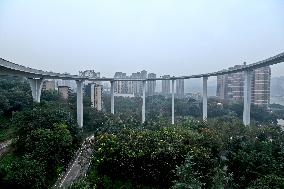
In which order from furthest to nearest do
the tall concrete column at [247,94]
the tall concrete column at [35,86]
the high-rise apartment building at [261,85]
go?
the high-rise apartment building at [261,85] < the tall concrete column at [35,86] < the tall concrete column at [247,94]

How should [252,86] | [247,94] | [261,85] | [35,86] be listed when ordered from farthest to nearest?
[252,86], [261,85], [35,86], [247,94]

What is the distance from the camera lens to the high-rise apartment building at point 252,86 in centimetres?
6284

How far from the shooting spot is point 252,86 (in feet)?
212

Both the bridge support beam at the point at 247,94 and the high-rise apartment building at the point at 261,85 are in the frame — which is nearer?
the bridge support beam at the point at 247,94

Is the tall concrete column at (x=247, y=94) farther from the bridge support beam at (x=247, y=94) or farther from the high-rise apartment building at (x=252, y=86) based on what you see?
the high-rise apartment building at (x=252, y=86)

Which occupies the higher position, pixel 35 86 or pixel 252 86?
pixel 35 86

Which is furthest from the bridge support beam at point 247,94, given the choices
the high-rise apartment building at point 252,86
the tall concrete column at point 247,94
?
the high-rise apartment building at point 252,86

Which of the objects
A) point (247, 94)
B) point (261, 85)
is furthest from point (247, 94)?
point (261, 85)

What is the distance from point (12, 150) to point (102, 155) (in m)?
8.01

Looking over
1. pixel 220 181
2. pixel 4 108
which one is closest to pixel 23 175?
pixel 220 181

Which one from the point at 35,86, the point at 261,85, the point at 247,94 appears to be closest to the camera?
the point at 247,94

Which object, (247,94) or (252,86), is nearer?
(247,94)

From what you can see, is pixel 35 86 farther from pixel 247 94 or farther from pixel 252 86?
pixel 252 86

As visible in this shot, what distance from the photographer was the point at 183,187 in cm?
1512
